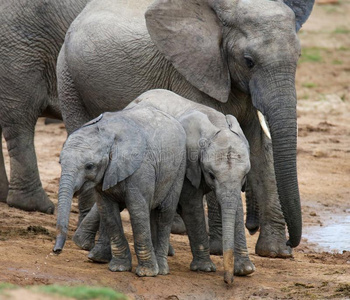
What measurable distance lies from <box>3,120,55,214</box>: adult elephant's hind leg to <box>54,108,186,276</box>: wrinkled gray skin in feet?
8.85

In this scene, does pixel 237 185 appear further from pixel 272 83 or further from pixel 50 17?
pixel 50 17

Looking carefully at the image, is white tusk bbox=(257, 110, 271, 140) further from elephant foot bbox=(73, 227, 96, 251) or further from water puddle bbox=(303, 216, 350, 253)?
water puddle bbox=(303, 216, 350, 253)

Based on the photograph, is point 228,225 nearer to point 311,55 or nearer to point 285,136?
point 285,136

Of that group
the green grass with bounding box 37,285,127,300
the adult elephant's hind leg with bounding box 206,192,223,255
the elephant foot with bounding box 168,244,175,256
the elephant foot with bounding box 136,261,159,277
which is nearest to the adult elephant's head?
the adult elephant's hind leg with bounding box 206,192,223,255

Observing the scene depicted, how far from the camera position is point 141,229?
614cm

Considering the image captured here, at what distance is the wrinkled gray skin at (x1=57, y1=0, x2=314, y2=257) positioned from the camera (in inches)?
268

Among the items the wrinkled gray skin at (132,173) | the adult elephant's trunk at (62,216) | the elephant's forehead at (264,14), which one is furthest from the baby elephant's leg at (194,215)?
the elephant's forehead at (264,14)

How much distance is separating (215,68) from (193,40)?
27cm

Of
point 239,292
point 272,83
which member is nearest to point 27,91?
point 272,83

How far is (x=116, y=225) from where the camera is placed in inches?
248

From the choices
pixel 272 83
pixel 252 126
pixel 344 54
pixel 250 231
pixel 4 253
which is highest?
pixel 272 83

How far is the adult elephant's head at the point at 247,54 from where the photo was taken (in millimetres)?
6746

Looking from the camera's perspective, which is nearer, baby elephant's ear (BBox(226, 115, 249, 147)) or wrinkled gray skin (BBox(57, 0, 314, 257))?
baby elephant's ear (BBox(226, 115, 249, 147))

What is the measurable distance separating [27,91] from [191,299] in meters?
3.31
